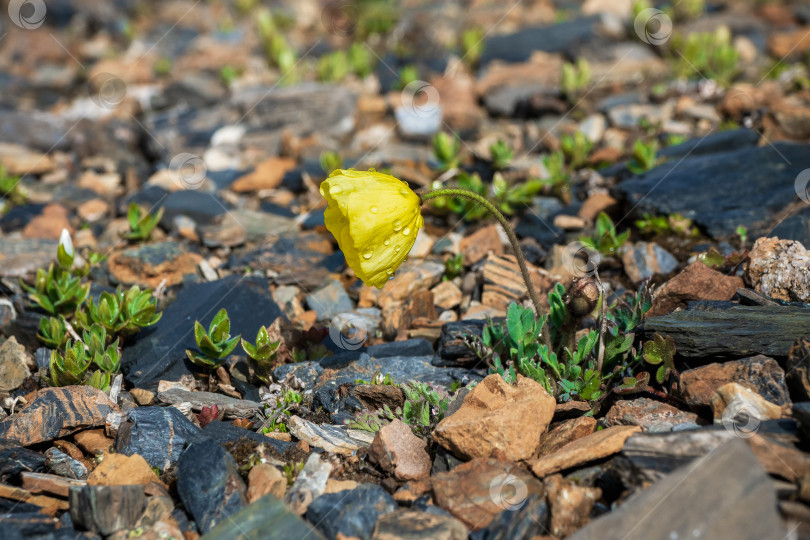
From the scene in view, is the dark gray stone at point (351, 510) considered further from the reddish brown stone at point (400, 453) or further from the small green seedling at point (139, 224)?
the small green seedling at point (139, 224)

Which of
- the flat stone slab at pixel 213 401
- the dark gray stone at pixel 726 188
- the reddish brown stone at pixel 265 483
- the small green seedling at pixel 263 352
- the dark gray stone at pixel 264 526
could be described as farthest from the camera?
the dark gray stone at pixel 726 188

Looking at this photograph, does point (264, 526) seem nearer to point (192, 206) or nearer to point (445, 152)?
point (192, 206)

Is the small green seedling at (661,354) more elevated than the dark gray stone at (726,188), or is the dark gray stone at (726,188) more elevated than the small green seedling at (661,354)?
the small green seedling at (661,354)

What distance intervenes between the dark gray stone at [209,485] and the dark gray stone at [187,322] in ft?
3.08

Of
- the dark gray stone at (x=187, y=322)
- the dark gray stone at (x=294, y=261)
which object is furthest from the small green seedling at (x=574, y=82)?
the dark gray stone at (x=187, y=322)

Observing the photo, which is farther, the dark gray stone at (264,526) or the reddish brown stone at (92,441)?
the reddish brown stone at (92,441)

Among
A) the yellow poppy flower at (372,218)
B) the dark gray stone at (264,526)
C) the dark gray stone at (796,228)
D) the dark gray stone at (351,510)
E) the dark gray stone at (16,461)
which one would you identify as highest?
the yellow poppy flower at (372,218)

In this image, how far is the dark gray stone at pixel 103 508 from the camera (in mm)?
Answer: 2375

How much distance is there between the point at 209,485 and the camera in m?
2.50

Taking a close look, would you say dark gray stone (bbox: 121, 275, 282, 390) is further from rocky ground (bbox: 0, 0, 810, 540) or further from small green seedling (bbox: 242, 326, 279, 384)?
small green seedling (bbox: 242, 326, 279, 384)

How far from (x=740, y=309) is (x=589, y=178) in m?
2.22

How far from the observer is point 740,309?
9.49ft

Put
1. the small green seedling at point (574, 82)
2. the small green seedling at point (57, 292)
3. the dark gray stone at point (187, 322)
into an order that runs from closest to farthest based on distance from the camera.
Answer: the dark gray stone at point (187, 322), the small green seedling at point (57, 292), the small green seedling at point (574, 82)

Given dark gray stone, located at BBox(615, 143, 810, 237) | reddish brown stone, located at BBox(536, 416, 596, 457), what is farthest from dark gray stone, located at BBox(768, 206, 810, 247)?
reddish brown stone, located at BBox(536, 416, 596, 457)
